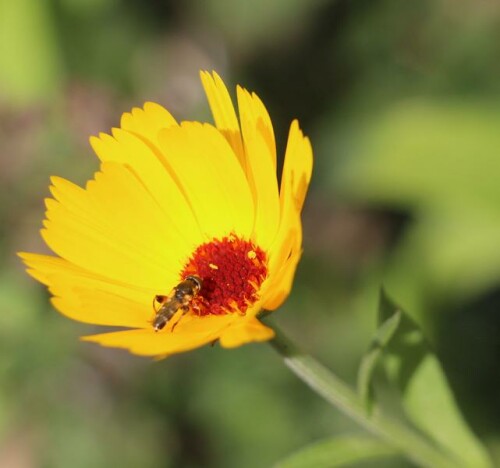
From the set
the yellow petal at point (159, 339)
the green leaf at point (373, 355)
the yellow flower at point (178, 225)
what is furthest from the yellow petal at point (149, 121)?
the green leaf at point (373, 355)

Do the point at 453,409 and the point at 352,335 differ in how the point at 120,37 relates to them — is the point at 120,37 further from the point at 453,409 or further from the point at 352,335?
the point at 453,409

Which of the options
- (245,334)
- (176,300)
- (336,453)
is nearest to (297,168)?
(245,334)

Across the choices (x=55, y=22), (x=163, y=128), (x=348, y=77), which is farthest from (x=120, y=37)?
(x=163, y=128)

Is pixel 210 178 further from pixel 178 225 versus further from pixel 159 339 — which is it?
pixel 159 339

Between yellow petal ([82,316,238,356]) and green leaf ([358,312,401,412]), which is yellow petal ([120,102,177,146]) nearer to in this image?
yellow petal ([82,316,238,356])

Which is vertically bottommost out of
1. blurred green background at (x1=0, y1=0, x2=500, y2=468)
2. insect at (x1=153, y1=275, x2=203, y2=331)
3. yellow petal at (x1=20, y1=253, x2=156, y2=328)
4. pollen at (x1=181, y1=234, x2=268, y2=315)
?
blurred green background at (x1=0, y1=0, x2=500, y2=468)

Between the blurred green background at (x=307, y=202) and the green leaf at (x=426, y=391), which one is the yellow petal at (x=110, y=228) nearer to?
the green leaf at (x=426, y=391)

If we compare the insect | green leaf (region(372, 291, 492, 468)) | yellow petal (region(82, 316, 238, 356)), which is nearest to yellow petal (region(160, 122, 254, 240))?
the insect
